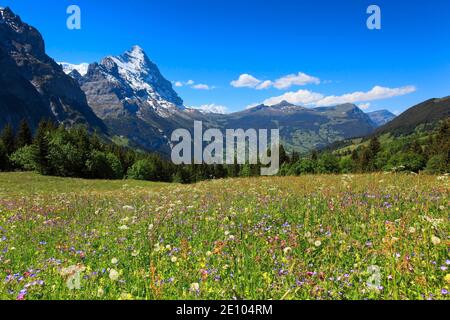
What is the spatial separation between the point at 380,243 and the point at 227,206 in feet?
15.4

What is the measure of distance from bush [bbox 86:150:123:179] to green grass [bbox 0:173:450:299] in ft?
215

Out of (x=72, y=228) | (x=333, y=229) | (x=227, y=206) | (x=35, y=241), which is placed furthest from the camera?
(x=227, y=206)

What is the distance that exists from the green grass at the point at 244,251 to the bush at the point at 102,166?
65.7 m

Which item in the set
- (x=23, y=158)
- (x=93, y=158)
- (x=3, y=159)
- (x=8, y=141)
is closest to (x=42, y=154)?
(x=93, y=158)

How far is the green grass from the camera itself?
4047 mm

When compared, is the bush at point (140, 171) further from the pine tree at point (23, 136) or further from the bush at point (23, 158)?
the bush at point (23, 158)

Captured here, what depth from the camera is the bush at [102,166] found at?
7100 centimetres

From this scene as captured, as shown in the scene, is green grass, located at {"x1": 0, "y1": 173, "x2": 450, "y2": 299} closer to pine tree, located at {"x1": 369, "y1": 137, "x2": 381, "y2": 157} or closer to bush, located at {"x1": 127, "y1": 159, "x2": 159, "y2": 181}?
bush, located at {"x1": 127, "y1": 159, "x2": 159, "y2": 181}

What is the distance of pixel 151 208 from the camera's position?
9.97 m

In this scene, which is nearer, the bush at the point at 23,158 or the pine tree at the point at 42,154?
the pine tree at the point at 42,154

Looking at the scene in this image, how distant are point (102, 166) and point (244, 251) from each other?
76.8 metres

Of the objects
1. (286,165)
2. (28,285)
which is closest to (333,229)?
(28,285)

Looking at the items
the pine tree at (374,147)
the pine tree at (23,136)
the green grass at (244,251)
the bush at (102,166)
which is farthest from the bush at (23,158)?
the pine tree at (374,147)
